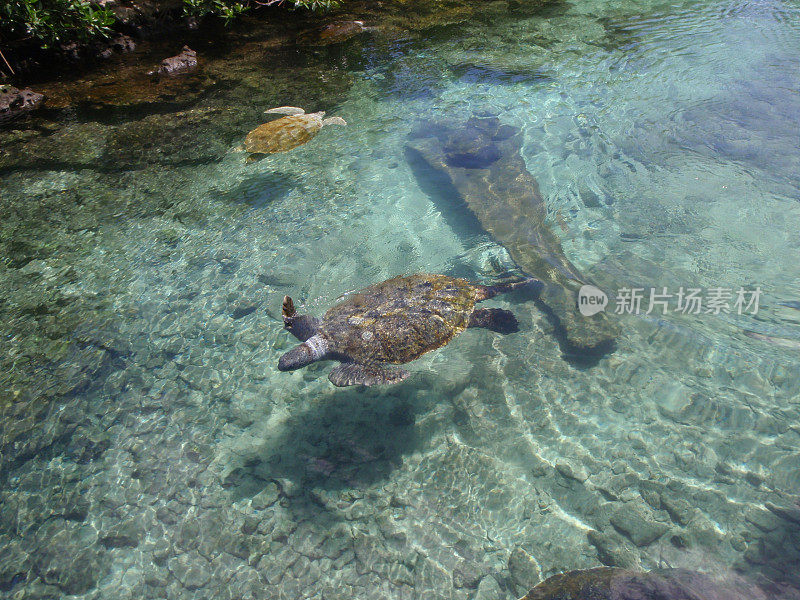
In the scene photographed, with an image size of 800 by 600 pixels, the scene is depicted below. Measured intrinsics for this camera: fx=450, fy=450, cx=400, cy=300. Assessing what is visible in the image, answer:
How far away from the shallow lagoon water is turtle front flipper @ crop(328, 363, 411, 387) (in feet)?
2.24

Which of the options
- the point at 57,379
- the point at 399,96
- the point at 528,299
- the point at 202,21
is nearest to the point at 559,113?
the point at 399,96

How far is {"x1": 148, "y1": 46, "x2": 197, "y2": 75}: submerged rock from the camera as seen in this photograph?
11344mm

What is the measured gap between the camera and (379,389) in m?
4.95

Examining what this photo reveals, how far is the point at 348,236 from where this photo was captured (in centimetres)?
649

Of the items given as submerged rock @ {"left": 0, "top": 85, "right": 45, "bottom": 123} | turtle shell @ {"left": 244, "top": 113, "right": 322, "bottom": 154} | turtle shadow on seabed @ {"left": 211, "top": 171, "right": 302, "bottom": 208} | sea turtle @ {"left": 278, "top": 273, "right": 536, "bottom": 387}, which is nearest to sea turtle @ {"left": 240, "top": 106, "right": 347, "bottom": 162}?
turtle shell @ {"left": 244, "top": 113, "right": 322, "bottom": 154}

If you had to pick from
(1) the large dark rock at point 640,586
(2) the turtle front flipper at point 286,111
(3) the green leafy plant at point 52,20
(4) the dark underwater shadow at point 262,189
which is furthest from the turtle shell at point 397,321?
(3) the green leafy plant at point 52,20

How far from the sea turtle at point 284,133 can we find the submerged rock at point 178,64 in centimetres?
466

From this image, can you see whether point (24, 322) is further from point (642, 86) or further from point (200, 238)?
point (642, 86)

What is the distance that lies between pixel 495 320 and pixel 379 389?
147cm

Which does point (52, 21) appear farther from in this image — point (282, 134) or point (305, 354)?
point (305, 354)

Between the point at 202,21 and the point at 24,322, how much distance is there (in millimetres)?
12161

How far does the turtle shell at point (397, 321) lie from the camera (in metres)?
4.34

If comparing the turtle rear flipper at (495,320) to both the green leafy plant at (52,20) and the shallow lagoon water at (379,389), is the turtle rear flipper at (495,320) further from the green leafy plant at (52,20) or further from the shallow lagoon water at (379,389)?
the green leafy plant at (52,20)

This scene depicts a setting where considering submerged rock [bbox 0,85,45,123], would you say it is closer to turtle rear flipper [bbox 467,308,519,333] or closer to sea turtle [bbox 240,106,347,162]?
sea turtle [bbox 240,106,347,162]
